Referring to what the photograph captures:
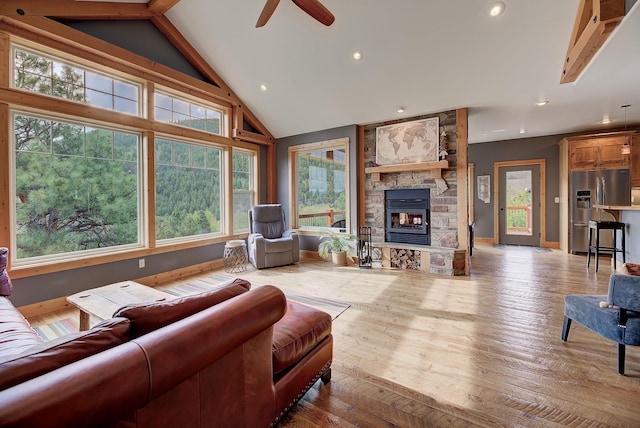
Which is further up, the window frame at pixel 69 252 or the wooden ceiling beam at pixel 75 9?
the wooden ceiling beam at pixel 75 9

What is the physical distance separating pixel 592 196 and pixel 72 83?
8.88 meters

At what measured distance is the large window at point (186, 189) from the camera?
4418 mm

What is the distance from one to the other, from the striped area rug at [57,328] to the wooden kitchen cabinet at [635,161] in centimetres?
910

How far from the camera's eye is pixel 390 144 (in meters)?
5.14

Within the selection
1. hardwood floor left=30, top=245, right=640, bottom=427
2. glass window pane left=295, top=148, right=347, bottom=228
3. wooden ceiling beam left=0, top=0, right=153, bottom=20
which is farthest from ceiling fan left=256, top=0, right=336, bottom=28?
hardwood floor left=30, top=245, right=640, bottom=427

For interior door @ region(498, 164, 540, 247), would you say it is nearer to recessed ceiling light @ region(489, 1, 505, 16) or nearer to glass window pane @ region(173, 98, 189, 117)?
recessed ceiling light @ region(489, 1, 505, 16)

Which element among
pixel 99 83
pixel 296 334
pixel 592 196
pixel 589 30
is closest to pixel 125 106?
pixel 99 83

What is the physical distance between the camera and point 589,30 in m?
2.68

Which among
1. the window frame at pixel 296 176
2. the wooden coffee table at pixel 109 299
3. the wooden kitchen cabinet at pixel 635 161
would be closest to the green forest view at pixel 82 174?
the wooden coffee table at pixel 109 299

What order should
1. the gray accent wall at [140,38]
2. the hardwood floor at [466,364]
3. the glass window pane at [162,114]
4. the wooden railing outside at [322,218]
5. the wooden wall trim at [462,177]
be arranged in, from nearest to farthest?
the hardwood floor at [466,364]
the gray accent wall at [140,38]
the glass window pane at [162,114]
the wooden wall trim at [462,177]
the wooden railing outside at [322,218]

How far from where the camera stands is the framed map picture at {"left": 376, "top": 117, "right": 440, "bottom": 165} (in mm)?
4738

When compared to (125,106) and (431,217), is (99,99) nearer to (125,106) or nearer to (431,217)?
(125,106)

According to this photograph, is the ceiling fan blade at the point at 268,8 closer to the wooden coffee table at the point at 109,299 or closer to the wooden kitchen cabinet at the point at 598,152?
the wooden coffee table at the point at 109,299

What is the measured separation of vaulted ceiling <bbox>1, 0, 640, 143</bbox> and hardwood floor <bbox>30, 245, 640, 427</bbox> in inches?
110
